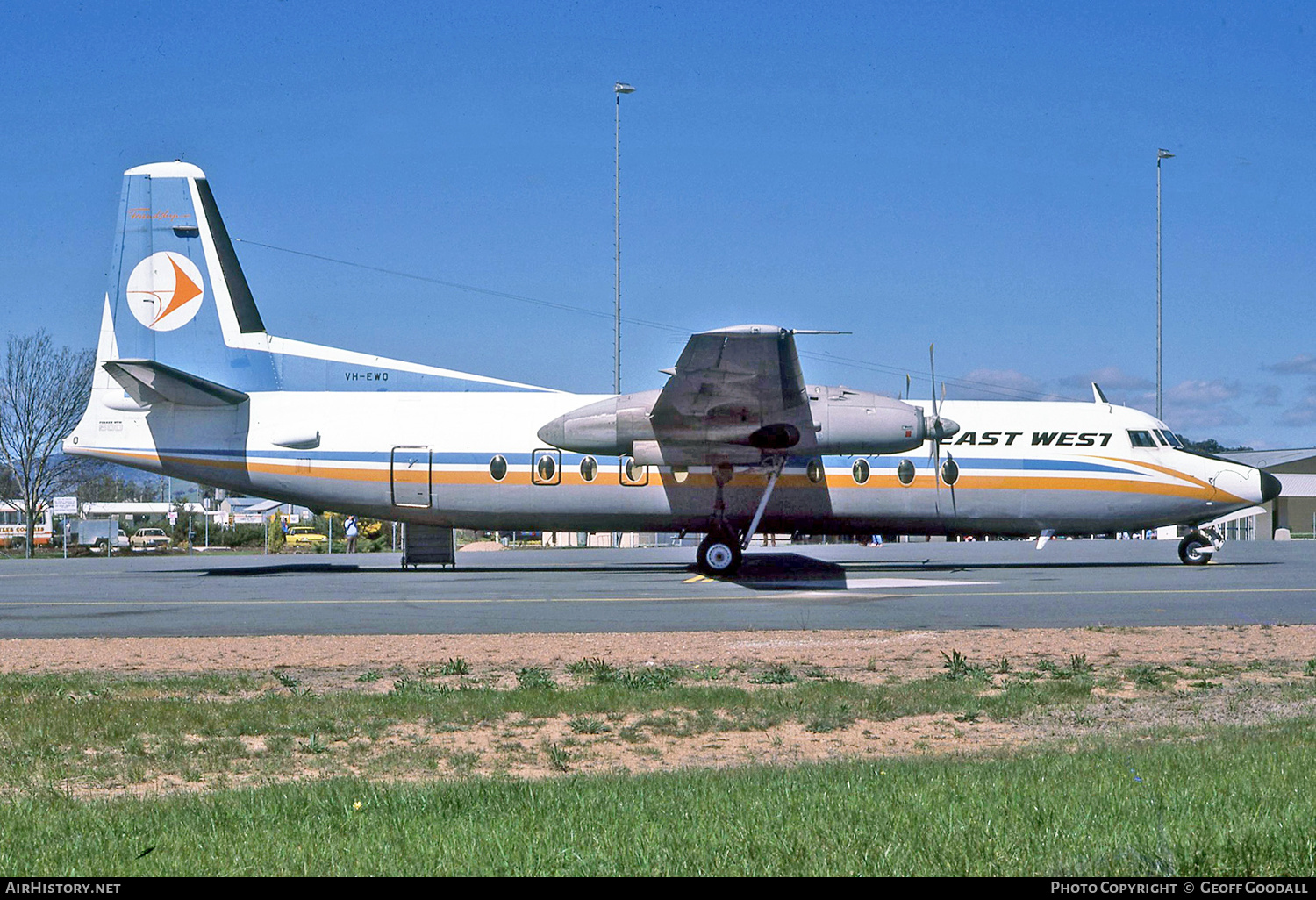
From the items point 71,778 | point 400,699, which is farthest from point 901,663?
point 71,778

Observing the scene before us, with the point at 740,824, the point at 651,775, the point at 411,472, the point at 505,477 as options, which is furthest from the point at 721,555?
the point at 740,824

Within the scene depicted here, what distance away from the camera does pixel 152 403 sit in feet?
76.8

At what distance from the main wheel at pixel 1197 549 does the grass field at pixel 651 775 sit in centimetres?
1577

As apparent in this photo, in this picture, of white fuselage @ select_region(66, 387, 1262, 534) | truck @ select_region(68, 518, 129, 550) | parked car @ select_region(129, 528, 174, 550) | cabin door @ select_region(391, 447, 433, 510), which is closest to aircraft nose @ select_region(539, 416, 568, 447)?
white fuselage @ select_region(66, 387, 1262, 534)

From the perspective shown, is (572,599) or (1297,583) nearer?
(572,599)

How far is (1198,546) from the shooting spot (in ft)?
83.3

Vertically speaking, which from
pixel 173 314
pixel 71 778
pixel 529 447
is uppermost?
pixel 173 314

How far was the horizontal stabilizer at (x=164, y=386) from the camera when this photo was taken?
22109mm

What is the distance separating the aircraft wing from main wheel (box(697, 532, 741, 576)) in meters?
2.05

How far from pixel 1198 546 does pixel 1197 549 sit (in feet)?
0.24

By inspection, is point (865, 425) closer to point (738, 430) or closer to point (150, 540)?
point (738, 430)

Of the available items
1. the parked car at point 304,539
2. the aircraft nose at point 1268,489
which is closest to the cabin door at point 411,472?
the aircraft nose at point 1268,489

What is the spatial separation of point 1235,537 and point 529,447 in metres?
50.7
